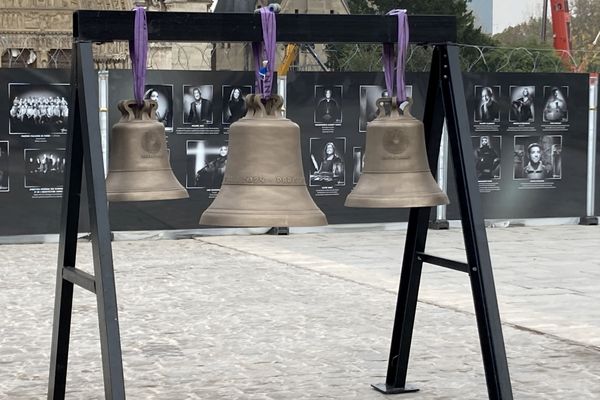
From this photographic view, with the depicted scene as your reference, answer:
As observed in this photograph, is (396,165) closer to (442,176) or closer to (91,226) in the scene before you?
(91,226)

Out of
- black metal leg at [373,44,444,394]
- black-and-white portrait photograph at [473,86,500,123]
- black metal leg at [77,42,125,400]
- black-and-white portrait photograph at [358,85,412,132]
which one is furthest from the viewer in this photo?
black-and-white portrait photograph at [473,86,500,123]

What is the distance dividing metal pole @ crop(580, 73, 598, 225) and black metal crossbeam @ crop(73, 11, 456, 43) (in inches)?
476

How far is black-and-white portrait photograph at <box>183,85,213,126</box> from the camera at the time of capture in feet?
51.6

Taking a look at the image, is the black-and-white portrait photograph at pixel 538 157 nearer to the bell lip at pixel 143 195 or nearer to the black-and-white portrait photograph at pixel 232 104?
the black-and-white portrait photograph at pixel 232 104

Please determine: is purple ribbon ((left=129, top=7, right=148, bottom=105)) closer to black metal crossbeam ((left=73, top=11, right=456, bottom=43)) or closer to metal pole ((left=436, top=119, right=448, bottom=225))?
black metal crossbeam ((left=73, top=11, right=456, bottom=43))

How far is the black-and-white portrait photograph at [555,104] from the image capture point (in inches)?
683

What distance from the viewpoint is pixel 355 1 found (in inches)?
3187

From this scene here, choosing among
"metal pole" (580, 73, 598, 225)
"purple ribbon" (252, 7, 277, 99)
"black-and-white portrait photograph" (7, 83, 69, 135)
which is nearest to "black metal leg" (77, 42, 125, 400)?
"purple ribbon" (252, 7, 277, 99)

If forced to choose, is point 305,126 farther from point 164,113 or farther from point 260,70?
point 260,70

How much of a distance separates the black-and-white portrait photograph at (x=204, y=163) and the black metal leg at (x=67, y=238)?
32.1ft

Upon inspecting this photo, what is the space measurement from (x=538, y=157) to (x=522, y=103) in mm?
801

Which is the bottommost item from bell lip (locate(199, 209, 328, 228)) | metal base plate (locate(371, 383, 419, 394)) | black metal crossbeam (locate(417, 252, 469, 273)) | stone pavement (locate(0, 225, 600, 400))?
stone pavement (locate(0, 225, 600, 400))

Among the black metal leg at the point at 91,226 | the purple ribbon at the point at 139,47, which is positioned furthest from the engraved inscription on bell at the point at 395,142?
the black metal leg at the point at 91,226

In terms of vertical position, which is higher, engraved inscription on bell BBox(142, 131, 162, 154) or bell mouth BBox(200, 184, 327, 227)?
engraved inscription on bell BBox(142, 131, 162, 154)
